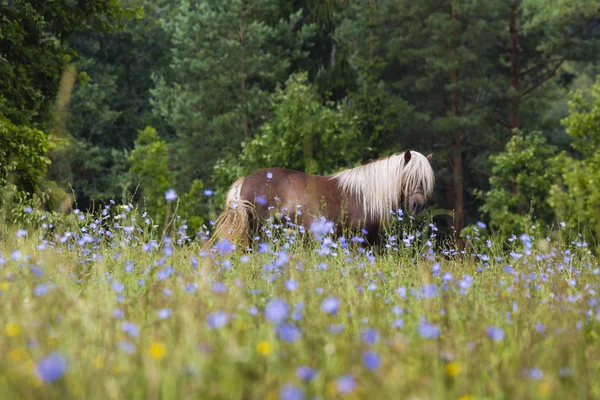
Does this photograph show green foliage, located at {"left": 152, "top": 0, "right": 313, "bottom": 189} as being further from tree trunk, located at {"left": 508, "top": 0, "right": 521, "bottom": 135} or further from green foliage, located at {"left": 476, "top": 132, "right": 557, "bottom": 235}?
green foliage, located at {"left": 476, "top": 132, "right": 557, "bottom": 235}

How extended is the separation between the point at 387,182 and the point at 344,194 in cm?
66

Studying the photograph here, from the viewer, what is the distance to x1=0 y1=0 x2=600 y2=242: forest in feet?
91.0

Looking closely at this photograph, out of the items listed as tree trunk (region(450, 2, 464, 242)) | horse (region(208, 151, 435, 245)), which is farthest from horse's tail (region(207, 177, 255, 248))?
tree trunk (region(450, 2, 464, 242))

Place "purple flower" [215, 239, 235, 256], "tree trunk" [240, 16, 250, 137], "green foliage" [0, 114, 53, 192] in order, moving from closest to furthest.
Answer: "purple flower" [215, 239, 235, 256], "green foliage" [0, 114, 53, 192], "tree trunk" [240, 16, 250, 137]

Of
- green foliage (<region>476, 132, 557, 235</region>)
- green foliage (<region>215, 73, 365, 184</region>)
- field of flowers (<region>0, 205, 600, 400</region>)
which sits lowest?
green foliage (<region>476, 132, 557, 235</region>)

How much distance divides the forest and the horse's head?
15415 mm

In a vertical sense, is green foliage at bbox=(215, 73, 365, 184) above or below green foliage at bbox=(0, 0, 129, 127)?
below

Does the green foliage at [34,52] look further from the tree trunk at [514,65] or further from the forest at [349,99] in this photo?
the tree trunk at [514,65]

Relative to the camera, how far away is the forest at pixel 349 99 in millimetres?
27750

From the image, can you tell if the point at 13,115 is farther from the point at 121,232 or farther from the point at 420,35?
the point at 420,35

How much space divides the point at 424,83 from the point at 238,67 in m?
8.25

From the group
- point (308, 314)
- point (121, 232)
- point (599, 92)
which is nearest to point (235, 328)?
point (308, 314)

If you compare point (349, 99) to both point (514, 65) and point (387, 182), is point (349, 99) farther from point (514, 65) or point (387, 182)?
point (387, 182)

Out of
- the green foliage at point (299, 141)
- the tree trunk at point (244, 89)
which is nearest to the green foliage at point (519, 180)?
the green foliage at point (299, 141)
